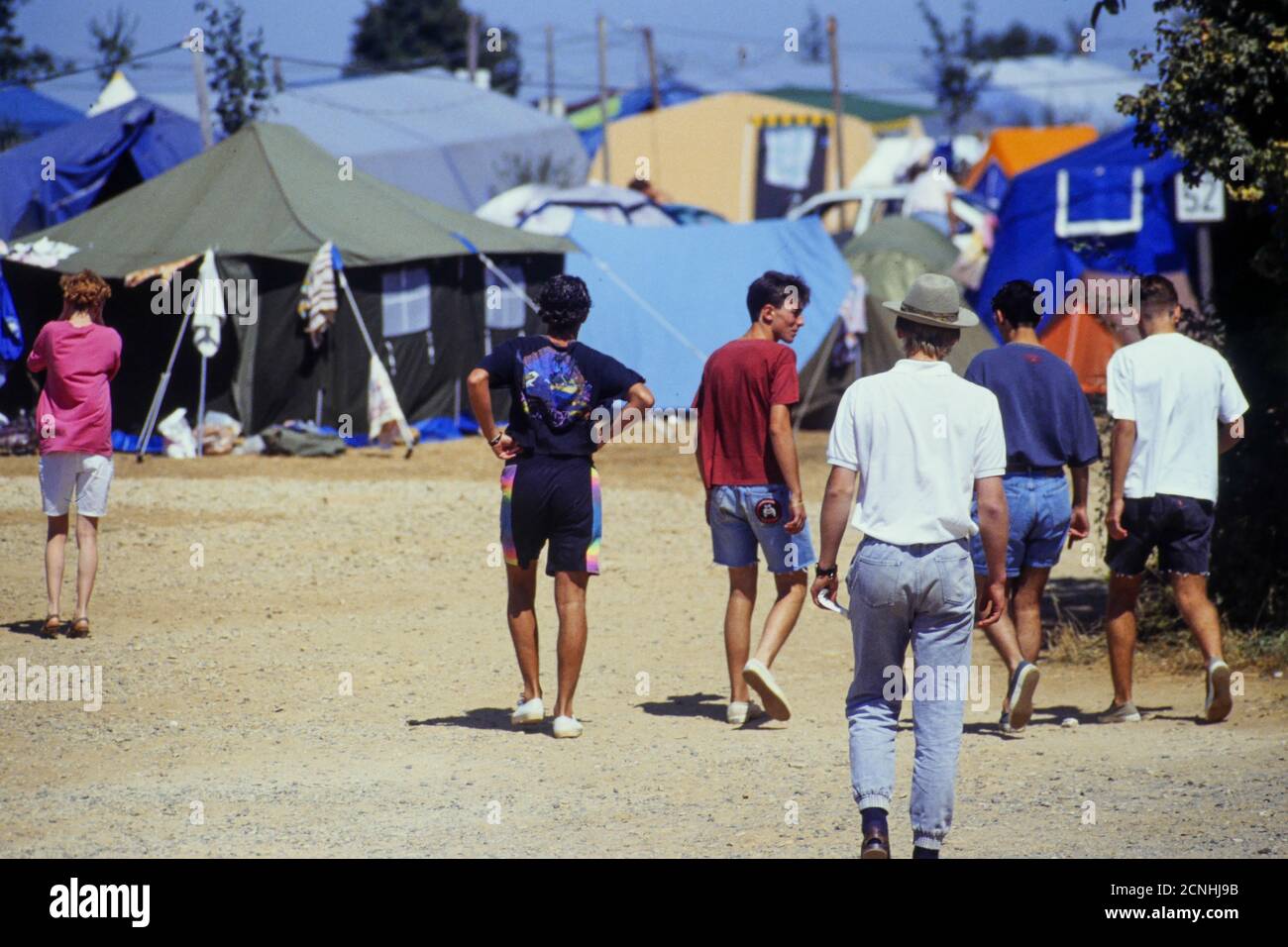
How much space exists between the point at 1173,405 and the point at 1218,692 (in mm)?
1199

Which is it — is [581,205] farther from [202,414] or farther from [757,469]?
[757,469]

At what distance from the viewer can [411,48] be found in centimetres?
6494

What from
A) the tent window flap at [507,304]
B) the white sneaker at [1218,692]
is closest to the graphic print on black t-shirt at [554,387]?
the white sneaker at [1218,692]

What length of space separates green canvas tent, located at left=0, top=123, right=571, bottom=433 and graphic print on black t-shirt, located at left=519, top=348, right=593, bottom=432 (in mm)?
11015

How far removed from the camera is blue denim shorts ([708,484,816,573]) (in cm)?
681

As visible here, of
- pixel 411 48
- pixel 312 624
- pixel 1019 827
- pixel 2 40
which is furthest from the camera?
pixel 411 48

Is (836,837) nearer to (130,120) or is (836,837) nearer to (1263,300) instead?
(1263,300)

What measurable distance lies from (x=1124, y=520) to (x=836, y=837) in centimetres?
229

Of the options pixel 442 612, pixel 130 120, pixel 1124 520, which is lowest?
pixel 442 612

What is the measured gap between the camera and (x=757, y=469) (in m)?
6.82

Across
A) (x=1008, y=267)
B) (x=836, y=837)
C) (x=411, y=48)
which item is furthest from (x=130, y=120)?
(x=411, y=48)

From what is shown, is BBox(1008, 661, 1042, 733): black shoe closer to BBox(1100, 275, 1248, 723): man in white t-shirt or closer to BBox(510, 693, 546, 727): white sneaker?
BBox(1100, 275, 1248, 723): man in white t-shirt

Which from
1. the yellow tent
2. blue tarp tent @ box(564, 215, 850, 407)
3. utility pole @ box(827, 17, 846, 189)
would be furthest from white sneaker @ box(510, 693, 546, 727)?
the yellow tent

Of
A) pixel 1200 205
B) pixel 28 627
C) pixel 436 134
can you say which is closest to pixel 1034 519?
pixel 28 627
